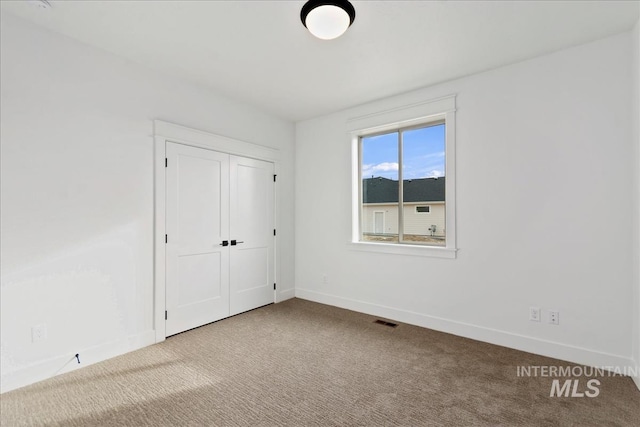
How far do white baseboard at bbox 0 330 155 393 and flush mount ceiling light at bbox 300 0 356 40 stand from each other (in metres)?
3.24

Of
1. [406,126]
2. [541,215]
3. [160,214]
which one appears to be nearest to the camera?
[541,215]

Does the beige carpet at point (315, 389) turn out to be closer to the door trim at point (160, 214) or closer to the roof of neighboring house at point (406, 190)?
the door trim at point (160, 214)

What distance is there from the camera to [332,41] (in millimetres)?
2613

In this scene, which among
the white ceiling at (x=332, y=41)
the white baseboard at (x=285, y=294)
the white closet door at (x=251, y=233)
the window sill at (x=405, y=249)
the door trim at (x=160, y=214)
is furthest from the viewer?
the white baseboard at (x=285, y=294)

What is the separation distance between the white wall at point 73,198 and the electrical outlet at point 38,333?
0.10ft

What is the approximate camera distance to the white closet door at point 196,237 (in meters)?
3.26

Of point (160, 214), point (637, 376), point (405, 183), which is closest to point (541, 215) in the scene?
point (637, 376)

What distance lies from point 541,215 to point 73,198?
4.30m

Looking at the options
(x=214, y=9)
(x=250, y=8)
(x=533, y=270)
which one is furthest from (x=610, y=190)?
(x=214, y=9)

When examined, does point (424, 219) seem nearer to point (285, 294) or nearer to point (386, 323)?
point (386, 323)

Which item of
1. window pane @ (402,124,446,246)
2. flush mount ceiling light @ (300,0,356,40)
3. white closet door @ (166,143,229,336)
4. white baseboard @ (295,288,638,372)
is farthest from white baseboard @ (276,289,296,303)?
flush mount ceiling light @ (300,0,356,40)

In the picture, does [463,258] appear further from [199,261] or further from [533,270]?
[199,261]

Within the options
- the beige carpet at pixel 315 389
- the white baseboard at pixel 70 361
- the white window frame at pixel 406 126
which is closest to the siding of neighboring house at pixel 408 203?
the white window frame at pixel 406 126

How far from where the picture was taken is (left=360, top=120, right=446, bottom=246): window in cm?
365
